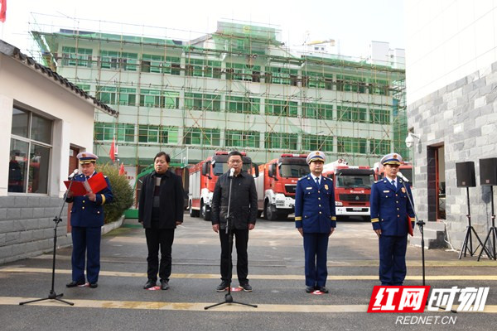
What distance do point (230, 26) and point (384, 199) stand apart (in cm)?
3673

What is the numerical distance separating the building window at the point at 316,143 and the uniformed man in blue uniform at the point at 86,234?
32.5m

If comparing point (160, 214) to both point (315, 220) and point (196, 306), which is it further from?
Answer: point (315, 220)

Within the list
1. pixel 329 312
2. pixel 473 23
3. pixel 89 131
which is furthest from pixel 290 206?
pixel 329 312

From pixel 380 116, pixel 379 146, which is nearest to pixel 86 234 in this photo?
pixel 379 146

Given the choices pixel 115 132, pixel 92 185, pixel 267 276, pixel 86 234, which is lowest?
pixel 267 276

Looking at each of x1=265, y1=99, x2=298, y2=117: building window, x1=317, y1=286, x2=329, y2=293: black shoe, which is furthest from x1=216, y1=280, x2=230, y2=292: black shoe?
x1=265, y1=99, x2=298, y2=117: building window

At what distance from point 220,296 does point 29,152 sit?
6.01 metres

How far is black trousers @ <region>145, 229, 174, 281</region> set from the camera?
588 cm

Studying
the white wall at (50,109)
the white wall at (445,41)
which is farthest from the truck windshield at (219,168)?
the white wall at (445,41)

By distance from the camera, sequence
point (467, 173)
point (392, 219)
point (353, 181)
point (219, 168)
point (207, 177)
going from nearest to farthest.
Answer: point (392, 219), point (467, 173), point (219, 168), point (207, 177), point (353, 181)

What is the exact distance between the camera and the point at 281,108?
38.1 metres

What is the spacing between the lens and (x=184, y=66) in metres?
36.8

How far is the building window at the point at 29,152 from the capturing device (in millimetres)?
8453

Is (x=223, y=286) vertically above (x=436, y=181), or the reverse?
(x=436, y=181)
